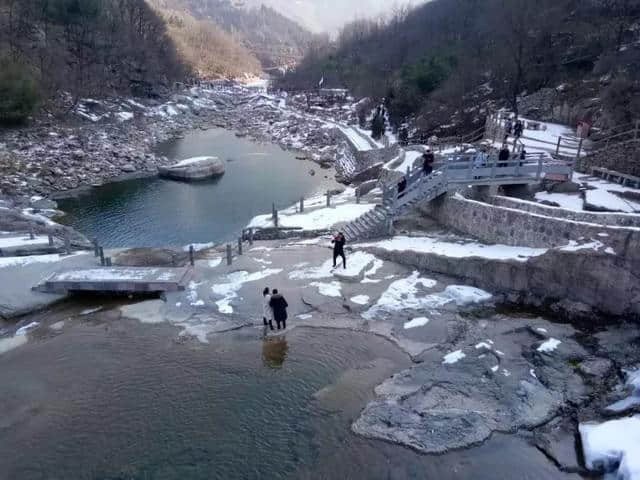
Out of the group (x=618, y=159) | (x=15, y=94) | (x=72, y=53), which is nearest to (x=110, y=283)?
(x=618, y=159)

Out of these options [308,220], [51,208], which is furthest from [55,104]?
[308,220]

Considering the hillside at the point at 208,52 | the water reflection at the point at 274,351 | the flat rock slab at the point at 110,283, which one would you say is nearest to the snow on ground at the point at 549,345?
the water reflection at the point at 274,351

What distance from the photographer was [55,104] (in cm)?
5241

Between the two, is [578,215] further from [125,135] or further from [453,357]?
[125,135]

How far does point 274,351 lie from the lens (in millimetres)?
13289

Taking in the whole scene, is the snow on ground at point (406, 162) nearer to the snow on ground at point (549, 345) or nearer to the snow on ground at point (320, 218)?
the snow on ground at point (320, 218)

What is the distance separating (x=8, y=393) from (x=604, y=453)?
13.7m

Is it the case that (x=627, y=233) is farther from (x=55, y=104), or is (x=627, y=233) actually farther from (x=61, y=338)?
(x=55, y=104)

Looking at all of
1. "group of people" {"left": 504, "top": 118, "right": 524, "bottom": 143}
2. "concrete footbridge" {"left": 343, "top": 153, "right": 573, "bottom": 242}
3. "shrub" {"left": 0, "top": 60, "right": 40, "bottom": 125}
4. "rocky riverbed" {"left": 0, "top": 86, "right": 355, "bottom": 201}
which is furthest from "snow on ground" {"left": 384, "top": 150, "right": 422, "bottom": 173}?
"shrub" {"left": 0, "top": 60, "right": 40, "bottom": 125}

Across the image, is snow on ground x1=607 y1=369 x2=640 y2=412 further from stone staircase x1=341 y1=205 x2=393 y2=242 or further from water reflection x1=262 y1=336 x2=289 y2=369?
stone staircase x1=341 y1=205 x2=393 y2=242

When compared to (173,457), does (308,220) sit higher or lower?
higher

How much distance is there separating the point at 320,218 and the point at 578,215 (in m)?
12.6

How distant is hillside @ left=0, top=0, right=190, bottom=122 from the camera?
43781mm

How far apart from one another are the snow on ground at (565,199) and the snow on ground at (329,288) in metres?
9.00
